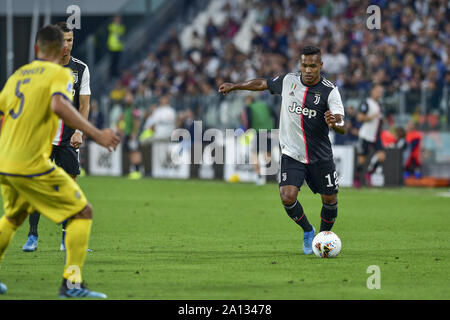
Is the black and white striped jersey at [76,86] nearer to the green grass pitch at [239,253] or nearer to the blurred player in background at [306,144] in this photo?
the green grass pitch at [239,253]

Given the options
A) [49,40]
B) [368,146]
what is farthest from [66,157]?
[368,146]

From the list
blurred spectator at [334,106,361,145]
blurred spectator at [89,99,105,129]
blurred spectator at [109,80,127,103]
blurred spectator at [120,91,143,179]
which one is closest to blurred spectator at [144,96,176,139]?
blurred spectator at [120,91,143,179]

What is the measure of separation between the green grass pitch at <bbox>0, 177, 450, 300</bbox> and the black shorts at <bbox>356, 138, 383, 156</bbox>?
9.57ft

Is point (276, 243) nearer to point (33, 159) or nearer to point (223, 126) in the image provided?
point (33, 159)

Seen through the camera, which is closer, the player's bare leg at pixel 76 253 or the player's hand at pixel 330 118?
the player's bare leg at pixel 76 253

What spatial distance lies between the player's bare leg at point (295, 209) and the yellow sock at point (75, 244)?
136 inches

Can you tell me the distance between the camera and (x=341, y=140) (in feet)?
74.7

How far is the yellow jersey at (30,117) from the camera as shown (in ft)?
22.7

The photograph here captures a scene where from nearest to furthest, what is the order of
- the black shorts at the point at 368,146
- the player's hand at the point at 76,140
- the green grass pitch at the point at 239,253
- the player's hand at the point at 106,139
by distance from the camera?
the player's hand at the point at 106,139, the green grass pitch at the point at 239,253, the player's hand at the point at 76,140, the black shorts at the point at 368,146

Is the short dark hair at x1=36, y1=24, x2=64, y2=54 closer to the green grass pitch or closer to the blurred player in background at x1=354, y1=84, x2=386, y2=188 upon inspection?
the green grass pitch

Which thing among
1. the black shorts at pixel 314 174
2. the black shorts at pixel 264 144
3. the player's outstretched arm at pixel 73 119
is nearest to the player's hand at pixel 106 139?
the player's outstretched arm at pixel 73 119

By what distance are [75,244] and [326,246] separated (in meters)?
3.51
